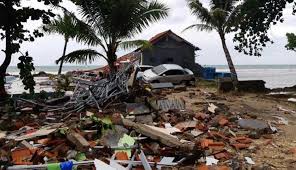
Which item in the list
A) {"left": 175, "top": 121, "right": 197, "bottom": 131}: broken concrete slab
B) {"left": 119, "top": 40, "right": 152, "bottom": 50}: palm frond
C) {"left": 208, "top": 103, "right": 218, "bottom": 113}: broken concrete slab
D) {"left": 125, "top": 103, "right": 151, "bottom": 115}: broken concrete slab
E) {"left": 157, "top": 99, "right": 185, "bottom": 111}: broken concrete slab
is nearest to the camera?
{"left": 175, "top": 121, "right": 197, "bottom": 131}: broken concrete slab

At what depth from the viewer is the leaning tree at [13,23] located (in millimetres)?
13688

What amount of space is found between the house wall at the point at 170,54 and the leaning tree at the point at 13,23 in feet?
69.1

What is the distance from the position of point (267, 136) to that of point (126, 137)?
4.06 m

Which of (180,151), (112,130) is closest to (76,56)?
(112,130)

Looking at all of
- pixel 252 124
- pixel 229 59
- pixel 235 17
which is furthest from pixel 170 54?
pixel 252 124

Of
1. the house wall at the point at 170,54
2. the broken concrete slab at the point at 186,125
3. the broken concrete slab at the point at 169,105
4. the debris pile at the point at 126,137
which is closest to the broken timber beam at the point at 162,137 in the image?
the debris pile at the point at 126,137

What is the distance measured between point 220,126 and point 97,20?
684cm

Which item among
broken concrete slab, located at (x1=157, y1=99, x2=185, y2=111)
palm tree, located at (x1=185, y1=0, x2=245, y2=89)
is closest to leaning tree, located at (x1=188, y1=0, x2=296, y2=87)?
palm tree, located at (x1=185, y1=0, x2=245, y2=89)

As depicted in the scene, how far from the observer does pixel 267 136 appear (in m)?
10.4

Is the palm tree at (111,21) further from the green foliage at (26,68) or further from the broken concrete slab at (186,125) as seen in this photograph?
the broken concrete slab at (186,125)

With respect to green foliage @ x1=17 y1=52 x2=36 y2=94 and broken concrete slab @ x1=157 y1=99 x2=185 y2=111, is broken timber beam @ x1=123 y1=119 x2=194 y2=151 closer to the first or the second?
broken concrete slab @ x1=157 y1=99 x2=185 y2=111

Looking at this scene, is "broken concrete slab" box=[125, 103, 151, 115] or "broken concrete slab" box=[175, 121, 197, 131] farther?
"broken concrete slab" box=[125, 103, 151, 115]

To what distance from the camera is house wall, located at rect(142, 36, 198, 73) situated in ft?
115

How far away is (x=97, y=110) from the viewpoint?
475 inches
